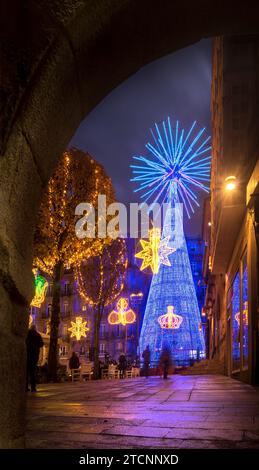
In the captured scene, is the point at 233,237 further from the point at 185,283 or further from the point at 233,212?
the point at 185,283

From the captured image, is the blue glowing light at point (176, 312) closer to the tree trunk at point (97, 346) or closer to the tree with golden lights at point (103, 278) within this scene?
the tree with golden lights at point (103, 278)

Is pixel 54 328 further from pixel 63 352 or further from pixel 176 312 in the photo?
pixel 63 352

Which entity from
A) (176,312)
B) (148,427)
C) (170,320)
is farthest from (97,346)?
(148,427)

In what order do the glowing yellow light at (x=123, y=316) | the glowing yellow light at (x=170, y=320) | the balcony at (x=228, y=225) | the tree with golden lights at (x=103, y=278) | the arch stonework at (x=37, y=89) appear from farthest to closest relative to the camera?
the glowing yellow light at (x=170, y=320), the glowing yellow light at (x=123, y=316), the tree with golden lights at (x=103, y=278), the balcony at (x=228, y=225), the arch stonework at (x=37, y=89)

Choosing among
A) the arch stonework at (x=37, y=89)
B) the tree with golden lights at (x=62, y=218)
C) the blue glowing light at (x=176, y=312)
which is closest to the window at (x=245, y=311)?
the tree with golden lights at (x=62, y=218)

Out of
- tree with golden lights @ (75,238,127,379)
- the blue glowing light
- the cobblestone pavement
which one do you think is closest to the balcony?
tree with golden lights @ (75,238,127,379)

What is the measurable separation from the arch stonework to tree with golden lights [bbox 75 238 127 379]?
2737 centimetres

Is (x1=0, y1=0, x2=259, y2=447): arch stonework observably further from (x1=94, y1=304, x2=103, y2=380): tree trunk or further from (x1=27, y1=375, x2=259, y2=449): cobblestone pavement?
(x1=94, y1=304, x2=103, y2=380): tree trunk

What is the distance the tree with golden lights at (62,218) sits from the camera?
66.3ft

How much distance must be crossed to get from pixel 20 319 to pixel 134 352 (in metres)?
72.6

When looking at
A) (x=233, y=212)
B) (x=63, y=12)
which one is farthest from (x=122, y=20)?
Answer: (x=233, y=212)

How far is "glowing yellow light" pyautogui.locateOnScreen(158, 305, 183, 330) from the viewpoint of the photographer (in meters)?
40.6

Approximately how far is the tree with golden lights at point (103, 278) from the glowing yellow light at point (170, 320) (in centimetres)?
951
